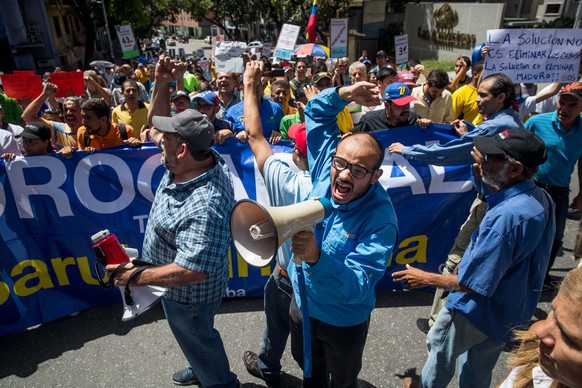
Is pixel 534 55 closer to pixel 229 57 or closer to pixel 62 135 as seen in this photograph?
pixel 229 57

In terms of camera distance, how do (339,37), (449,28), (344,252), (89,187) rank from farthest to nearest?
(449,28) → (339,37) → (89,187) → (344,252)

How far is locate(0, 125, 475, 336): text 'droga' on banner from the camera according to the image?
11.3 feet

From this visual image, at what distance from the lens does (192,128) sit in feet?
7.36

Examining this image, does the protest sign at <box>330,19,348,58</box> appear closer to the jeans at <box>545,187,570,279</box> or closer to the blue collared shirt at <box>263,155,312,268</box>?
the jeans at <box>545,187,570,279</box>

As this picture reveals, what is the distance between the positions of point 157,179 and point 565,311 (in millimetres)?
3269

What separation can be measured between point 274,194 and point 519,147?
1.39 m

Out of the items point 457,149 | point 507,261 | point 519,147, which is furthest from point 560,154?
point 507,261

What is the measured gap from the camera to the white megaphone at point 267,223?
1438 mm

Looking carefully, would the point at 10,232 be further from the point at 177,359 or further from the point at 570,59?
the point at 570,59

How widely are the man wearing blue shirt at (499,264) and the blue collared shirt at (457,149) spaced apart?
3.35 feet

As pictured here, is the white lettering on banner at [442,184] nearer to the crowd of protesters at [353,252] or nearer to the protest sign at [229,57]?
the crowd of protesters at [353,252]

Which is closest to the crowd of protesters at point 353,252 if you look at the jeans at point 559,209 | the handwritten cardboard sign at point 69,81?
the jeans at point 559,209

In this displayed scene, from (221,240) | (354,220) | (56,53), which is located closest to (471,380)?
(354,220)

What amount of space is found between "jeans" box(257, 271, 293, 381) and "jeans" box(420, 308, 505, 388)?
964mm
